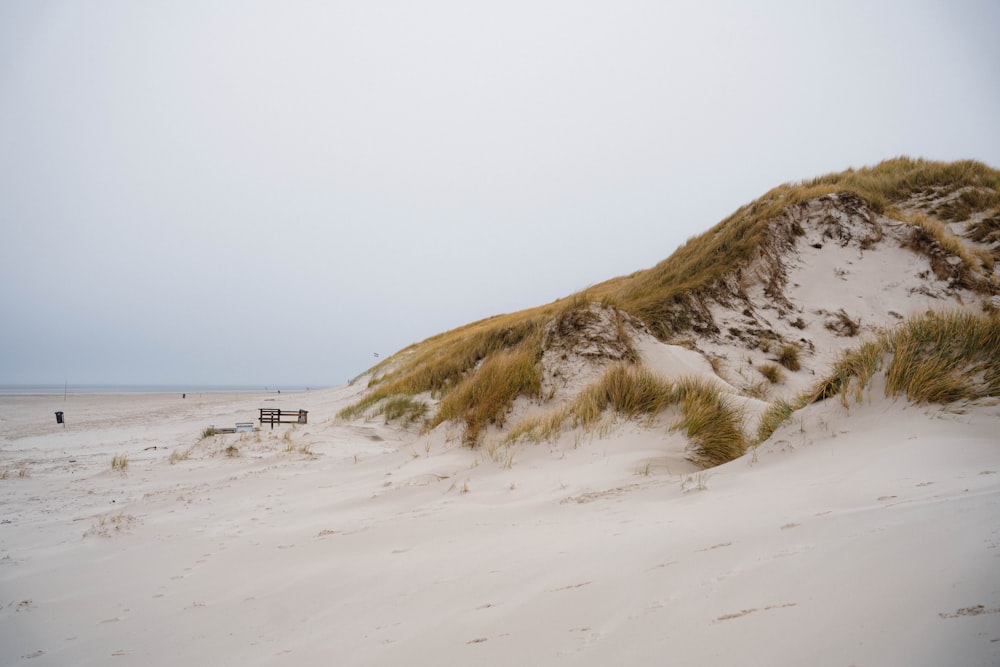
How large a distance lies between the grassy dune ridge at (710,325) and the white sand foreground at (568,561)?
1.25ft

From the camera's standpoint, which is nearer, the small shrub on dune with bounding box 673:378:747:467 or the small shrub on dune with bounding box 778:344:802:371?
the small shrub on dune with bounding box 673:378:747:467

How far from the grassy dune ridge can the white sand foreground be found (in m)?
0.38

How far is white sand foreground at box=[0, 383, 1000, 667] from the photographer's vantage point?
4.65 feet

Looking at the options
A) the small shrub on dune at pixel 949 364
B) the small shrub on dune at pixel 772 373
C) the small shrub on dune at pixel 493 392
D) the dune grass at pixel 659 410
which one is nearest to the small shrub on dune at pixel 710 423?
the dune grass at pixel 659 410

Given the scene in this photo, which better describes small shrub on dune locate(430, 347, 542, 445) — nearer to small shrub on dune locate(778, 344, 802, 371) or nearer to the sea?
small shrub on dune locate(778, 344, 802, 371)

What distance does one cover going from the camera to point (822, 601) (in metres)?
1.45

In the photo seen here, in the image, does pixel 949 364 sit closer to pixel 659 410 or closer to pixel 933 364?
pixel 933 364

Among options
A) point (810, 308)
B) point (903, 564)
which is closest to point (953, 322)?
point (903, 564)

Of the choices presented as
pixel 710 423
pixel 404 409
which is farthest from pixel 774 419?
pixel 404 409

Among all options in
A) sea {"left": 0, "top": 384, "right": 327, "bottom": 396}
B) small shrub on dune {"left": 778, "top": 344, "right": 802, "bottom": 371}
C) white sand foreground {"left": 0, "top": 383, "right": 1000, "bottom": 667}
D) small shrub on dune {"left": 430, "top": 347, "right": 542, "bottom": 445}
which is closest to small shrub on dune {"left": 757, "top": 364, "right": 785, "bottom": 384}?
small shrub on dune {"left": 778, "top": 344, "right": 802, "bottom": 371}

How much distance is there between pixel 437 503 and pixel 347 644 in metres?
2.17

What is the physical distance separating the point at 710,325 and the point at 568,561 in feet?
30.0

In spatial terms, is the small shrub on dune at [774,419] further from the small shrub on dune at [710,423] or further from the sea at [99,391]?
the sea at [99,391]

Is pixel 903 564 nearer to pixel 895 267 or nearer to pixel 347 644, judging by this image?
pixel 347 644
